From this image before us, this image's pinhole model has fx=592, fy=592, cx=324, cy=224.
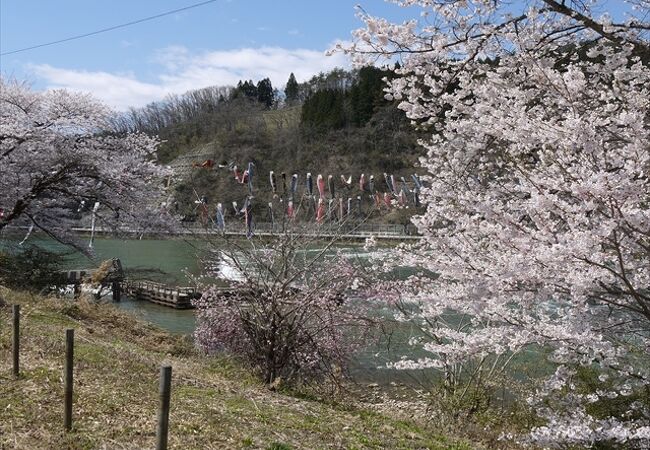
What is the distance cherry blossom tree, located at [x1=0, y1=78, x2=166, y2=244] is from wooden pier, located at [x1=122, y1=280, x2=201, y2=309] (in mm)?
10512

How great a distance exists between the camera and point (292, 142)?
3364 inches

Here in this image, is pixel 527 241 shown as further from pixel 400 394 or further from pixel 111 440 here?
pixel 400 394

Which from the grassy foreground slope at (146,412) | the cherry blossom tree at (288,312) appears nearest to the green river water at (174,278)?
the cherry blossom tree at (288,312)

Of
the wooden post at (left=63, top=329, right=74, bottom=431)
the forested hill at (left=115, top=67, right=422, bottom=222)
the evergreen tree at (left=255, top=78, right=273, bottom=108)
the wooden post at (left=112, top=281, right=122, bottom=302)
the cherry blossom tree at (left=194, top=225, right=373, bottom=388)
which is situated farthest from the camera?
the evergreen tree at (left=255, top=78, right=273, bottom=108)

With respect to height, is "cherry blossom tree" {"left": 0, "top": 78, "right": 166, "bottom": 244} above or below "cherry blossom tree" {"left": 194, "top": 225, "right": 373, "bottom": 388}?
above

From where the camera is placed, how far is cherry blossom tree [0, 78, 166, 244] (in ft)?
38.8

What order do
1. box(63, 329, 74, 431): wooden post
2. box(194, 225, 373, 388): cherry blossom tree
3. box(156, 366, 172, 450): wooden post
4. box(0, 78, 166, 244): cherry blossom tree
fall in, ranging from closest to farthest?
box(156, 366, 172, 450): wooden post < box(63, 329, 74, 431): wooden post < box(194, 225, 373, 388): cherry blossom tree < box(0, 78, 166, 244): cherry blossom tree

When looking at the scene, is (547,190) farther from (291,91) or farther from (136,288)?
(291,91)

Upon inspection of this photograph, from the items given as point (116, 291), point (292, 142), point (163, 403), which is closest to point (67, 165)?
point (163, 403)

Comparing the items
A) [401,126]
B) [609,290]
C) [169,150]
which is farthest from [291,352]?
[169,150]

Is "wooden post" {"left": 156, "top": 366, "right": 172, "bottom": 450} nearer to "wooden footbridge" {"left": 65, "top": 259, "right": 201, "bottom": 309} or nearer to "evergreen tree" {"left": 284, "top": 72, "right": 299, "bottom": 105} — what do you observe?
"wooden footbridge" {"left": 65, "top": 259, "right": 201, "bottom": 309}

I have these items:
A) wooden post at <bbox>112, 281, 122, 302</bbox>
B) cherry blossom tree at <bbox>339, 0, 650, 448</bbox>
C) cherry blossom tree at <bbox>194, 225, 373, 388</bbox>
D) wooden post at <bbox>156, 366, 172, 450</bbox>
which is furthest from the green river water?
wooden post at <bbox>156, 366, 172, 450</bbox>

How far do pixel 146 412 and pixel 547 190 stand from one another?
3600 millimetres

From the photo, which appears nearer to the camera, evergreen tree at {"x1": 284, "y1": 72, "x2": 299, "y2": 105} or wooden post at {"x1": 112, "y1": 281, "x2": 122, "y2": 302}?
wooden post at {"x1": 112, "y1": 281, "x2": 122, "y2": 302}
